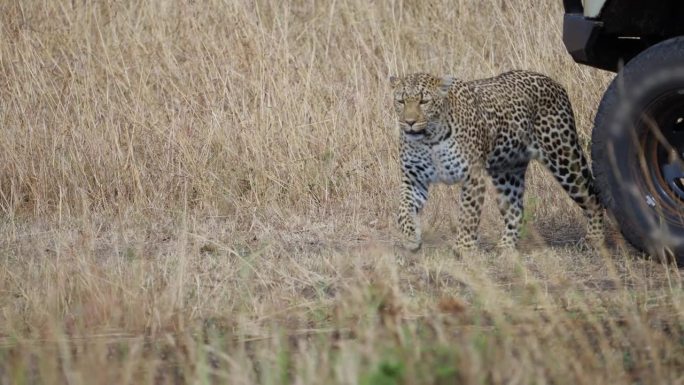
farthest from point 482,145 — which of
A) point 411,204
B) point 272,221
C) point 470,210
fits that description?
point 272,221

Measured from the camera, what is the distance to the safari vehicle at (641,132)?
631 cm

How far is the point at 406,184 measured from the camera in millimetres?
7859

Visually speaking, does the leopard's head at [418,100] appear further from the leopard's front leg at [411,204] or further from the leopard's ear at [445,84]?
the leopard's front leg at [411,204]

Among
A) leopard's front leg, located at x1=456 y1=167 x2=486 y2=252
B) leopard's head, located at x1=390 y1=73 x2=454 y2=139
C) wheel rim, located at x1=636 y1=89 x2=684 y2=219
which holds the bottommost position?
leopard's front leg, located at x1=456 y1=167 x2=486 y2=252

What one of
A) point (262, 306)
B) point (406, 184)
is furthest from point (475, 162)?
point (262, 306)

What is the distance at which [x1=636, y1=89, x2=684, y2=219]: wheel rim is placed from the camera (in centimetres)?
638

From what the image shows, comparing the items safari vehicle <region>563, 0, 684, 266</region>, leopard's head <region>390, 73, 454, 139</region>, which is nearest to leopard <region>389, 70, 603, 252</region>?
leopard's head <region>390, 73, 454, 139</region>

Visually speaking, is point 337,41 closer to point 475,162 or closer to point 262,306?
point 475,162

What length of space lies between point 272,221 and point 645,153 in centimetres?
289

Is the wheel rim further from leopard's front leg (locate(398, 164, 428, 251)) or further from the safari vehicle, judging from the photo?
leopard's front leg (locate(398, 164, 428, 251))

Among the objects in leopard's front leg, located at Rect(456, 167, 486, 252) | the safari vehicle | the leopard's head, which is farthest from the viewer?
leopard's front leg, located at Rect(456, 167, 486, 252)

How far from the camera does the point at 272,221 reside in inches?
341

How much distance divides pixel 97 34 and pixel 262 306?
5.77 metres

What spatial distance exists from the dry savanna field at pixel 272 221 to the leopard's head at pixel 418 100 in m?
0.68
